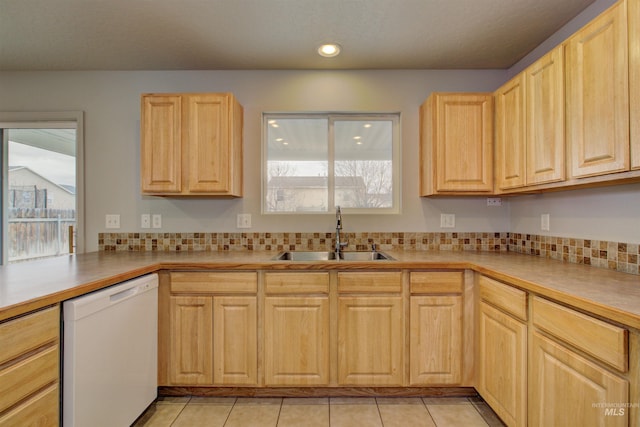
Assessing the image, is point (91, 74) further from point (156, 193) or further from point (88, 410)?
Result: point (88, 410)

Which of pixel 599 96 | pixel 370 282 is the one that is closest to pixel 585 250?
pixel 599 96

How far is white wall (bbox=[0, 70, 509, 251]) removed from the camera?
2617 mm

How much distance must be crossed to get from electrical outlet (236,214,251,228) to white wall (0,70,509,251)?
0.14 feet

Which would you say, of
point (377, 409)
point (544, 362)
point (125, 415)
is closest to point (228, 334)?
point (125, 415)

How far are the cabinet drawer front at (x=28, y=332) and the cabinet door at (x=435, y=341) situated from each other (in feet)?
6.01

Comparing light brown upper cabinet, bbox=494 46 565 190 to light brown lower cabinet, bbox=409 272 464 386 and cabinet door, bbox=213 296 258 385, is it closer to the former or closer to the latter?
light brown lower cabinet, bbox=409 272 464 386

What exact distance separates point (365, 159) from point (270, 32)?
1.23 m

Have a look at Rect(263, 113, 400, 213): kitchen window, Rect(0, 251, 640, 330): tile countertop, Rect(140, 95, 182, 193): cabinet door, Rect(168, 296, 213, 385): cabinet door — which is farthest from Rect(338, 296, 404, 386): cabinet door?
Rect(140, 95, 182, 193): cabinet door

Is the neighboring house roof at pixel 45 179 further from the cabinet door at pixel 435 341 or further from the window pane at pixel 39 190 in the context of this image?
the cabinet door at pixel 435 341

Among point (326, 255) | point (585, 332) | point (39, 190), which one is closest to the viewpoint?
point (585, 332)

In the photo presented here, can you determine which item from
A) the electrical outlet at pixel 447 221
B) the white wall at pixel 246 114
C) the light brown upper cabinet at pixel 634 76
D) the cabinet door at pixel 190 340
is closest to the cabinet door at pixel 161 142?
the white wall at pixel 246 114

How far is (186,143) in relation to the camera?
89.2 inches

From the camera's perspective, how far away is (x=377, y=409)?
1.90 m

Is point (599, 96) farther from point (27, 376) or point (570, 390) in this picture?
point (27, 376)
